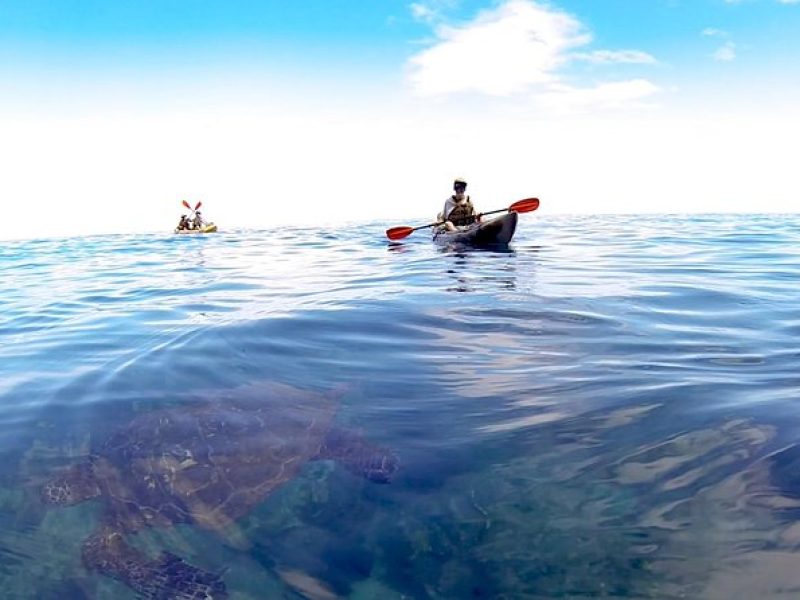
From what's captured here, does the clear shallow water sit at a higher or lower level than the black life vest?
lower

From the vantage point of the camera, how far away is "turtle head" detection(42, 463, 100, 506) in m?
3.40

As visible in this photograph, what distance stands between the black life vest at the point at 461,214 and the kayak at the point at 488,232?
1.10 m

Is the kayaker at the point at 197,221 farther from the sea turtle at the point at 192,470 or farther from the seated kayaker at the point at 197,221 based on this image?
the sea turtle at the point at 192,470

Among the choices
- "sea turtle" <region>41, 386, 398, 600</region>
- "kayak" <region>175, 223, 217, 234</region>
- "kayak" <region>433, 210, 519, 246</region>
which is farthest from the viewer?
"kayak" <region>175, 223, 217, 234</region>

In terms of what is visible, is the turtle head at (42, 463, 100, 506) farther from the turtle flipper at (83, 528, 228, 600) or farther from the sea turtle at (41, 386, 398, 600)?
the turtle flipper at (83, 528, 228, 600)

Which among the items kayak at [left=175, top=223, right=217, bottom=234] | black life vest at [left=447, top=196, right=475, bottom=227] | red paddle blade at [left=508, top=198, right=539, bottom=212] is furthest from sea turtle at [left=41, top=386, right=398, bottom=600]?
kayak at [left=175, top=223, right=217, bottom=234]

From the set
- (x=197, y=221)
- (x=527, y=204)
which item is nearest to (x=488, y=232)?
(x=527, y=204)

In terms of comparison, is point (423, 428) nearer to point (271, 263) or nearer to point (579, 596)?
point (579, 596)

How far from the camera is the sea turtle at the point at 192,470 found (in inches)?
114

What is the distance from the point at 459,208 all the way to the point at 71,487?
15337mm

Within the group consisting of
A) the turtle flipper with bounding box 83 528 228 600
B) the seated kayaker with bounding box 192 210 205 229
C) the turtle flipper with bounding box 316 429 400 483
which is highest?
the seated kayaker with bounding box 192 210 205 229

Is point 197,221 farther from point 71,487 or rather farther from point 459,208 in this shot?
point 71,487

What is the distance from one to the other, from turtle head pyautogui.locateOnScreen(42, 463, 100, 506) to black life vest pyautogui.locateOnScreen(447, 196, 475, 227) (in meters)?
15.0

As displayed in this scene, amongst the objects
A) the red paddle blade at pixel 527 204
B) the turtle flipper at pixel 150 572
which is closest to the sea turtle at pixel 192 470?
the turtle flipper at pixel 150 572
